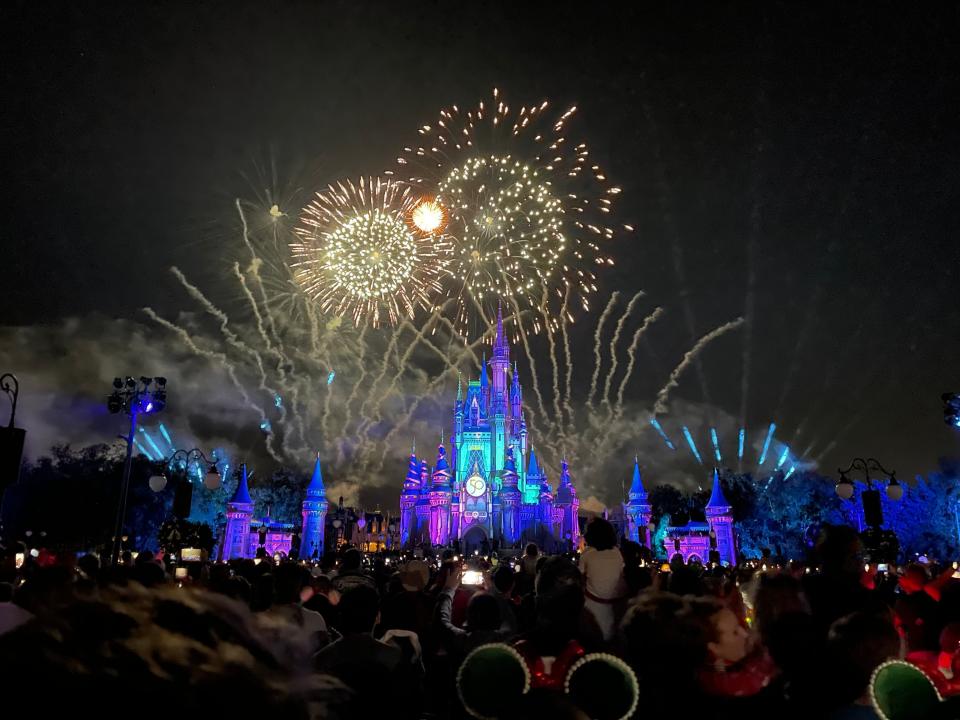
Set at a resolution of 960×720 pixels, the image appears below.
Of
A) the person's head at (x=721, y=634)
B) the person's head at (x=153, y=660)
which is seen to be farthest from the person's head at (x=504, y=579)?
the person's head at (x=153, y=660)

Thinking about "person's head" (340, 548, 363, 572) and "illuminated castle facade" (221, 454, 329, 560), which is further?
"illuminated castle facade" (221, 454, 329, 560)

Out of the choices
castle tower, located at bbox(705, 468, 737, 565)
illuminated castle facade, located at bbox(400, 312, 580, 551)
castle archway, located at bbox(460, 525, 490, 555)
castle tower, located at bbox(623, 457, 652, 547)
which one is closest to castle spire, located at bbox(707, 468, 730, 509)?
castle tower, located at bbox(705, 468, 737, 565)

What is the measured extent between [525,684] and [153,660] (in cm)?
259

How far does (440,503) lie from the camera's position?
102688 mm

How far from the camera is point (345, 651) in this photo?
443cm

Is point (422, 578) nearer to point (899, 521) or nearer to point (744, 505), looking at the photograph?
point (899, 521)

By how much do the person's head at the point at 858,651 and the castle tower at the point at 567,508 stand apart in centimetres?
9981

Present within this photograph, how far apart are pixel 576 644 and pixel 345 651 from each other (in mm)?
1727

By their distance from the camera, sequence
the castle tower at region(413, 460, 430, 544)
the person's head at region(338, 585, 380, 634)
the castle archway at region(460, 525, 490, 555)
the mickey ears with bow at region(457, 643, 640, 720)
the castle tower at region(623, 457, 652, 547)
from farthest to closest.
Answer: the castle tower at region(413, 460, 430, 544), the castle archway at region(460, 525, 490, 555), the castle tower at region(623, 457, 652, 547), the person's head at region(338, 585, 380, 634), the mickey ears with bow at region(457, 643, 640, 720)

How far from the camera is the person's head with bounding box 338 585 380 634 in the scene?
4.65 metres

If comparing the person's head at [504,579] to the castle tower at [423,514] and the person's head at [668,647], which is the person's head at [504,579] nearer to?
the person's head at [668,647]

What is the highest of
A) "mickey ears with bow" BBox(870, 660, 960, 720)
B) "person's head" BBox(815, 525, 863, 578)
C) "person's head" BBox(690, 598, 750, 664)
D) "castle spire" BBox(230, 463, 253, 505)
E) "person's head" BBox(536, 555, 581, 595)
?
"castle spire" BBox(230, 463, 253, 505)

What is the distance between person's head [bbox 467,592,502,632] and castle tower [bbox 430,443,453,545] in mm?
95528

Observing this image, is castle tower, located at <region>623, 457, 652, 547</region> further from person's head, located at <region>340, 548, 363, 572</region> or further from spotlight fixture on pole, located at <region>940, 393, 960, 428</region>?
person's head, located at <region>340, 548, 363, 572</region>
